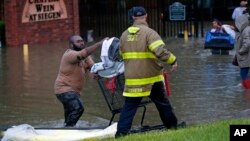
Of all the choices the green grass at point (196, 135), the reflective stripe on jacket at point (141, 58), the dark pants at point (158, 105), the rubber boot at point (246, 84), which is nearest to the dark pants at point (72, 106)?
the dark pants at point (158, 105)

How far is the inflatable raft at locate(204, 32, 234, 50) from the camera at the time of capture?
63.2ft

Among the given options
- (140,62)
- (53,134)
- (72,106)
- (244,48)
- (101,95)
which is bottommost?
(101,95)

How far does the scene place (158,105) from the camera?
9.49m

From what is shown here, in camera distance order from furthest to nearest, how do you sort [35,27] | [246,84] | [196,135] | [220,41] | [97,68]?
[35,27]
[220,41]
[246,84]
[97,68]
[196,135]

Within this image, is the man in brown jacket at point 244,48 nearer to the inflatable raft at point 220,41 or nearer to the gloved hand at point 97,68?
the gloved hand at point 97,68

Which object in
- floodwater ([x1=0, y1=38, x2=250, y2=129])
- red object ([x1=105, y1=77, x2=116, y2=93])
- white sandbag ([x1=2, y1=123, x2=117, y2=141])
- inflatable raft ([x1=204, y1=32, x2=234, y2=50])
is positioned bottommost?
floodwater ([x1=0, y1=38, x2=250, y2=129])

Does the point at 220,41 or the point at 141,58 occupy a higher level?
the point at 141,58

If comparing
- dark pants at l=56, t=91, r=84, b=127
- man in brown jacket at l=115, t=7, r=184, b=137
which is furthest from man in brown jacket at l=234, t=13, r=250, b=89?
man in brown jacket at l=115, t=7, r=184, b=137

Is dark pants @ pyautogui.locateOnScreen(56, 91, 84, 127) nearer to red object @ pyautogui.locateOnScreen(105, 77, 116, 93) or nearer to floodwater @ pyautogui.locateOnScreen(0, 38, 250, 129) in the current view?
floodwater @ pyautogui.locateOnScreen(0, 38, 250, 129)

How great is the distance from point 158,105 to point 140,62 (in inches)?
29.0

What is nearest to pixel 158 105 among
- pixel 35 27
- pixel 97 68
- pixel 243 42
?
pixel 97 68

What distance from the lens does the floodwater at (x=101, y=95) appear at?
38.4ft

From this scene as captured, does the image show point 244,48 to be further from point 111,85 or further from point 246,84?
point 111,85

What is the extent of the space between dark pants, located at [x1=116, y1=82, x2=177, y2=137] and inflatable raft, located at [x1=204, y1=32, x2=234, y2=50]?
9.90 meters
